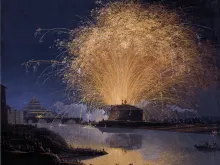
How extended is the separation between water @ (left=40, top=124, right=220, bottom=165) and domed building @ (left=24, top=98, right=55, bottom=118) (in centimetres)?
10

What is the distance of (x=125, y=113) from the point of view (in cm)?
326

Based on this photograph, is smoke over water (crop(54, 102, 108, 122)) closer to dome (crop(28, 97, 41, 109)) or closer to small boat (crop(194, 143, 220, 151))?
dome (crop(28, 97, 41, 109))

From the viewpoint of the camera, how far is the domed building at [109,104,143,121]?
3220 millimetres

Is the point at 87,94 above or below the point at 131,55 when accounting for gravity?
below

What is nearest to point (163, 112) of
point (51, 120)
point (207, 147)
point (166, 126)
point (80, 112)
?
point (166, 126)

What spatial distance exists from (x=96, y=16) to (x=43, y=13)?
1.61 feet

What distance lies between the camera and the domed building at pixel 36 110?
10.3 feet

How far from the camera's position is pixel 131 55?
317 centimetres

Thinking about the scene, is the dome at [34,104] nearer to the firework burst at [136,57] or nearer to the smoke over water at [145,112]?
the smoke over water at [145,112]

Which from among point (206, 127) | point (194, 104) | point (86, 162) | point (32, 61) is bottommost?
point (86, 162)

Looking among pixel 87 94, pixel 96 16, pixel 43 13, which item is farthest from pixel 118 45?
pixel 43 13

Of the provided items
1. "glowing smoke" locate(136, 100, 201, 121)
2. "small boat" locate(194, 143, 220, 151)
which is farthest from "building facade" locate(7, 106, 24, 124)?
"small boat" locate(194, 143, 220, 151)

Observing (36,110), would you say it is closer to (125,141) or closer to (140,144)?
(125,141)

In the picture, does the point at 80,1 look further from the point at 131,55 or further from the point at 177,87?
the point at 177,87
